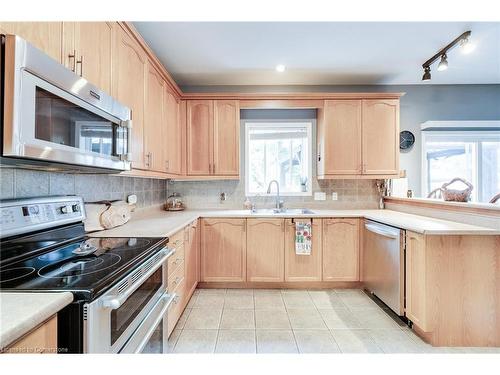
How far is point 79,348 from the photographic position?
2.54 feet

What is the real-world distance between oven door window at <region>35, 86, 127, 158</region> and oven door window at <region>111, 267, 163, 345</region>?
0.76 meters

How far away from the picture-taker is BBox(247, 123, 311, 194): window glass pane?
352cm

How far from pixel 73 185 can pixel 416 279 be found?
2685 millimetres

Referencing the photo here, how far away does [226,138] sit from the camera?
3168 mm

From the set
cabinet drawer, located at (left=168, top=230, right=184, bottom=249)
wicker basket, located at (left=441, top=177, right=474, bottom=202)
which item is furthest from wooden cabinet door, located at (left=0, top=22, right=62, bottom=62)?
wicker basket, located at (left=441, top=177, right=474, bottom=202)

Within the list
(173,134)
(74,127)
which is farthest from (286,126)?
(74,127)

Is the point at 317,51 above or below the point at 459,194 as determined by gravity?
above

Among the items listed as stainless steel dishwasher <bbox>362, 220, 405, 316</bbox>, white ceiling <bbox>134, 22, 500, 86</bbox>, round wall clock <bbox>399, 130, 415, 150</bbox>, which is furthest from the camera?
round wall clock <bbox>399, 130, 415, 150</bbox>

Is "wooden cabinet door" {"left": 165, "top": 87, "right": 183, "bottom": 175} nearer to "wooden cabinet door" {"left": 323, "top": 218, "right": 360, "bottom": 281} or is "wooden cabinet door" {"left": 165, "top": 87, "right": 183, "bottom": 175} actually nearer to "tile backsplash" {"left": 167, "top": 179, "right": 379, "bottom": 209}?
"tile backsplash" {"left": 167, "top": 179, "right": 379, "bottom": 209}

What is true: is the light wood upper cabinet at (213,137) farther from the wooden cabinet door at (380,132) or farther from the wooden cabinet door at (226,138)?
the wooden cabinet door at (380,132)

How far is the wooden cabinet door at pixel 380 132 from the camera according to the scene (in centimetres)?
310

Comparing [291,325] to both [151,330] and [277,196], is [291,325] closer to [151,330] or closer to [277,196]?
[151,330]
